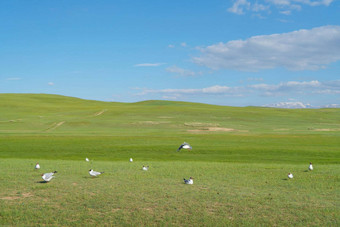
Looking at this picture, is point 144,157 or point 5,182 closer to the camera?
point 5,182

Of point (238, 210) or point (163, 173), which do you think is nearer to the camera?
point (238, 210)

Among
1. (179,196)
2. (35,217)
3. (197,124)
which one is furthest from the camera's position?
(197,124)

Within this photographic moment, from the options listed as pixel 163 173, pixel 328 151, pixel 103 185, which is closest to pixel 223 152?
pixel 328 151

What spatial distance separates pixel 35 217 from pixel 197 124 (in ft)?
234

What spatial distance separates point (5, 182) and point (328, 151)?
118 ft

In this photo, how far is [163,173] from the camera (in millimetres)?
22109

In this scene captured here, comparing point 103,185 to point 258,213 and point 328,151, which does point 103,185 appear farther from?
point 328,151

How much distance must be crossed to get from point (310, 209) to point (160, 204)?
21.8ft

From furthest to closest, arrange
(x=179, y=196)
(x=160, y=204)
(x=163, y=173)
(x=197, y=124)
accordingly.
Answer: (x=197, y=124)
(x=163, y=173)
(x=179, y=196)
(x=160, y=204)

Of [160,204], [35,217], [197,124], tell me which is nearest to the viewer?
[35,217]

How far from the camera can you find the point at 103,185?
1722cm

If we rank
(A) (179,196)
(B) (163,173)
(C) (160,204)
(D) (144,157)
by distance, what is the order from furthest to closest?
(D) (144,157) < (B) (163,173) < (A) (179,196) < (C) (160,204)

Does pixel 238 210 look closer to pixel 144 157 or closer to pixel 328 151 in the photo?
pixel 144 157

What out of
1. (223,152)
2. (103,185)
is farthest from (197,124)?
(103,185)
